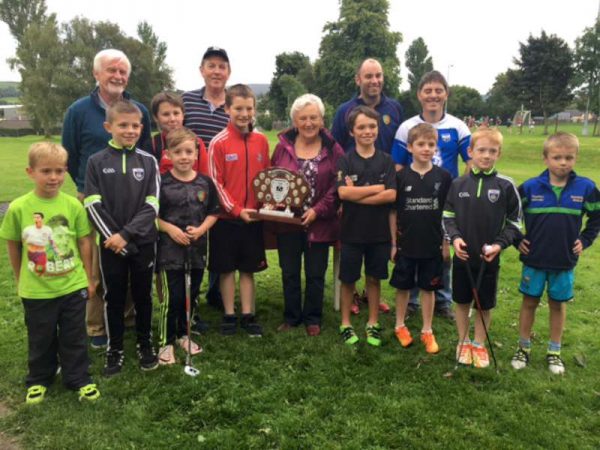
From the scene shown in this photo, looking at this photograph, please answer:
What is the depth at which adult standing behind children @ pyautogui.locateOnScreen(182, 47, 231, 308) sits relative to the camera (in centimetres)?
527

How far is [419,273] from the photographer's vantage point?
4.92m

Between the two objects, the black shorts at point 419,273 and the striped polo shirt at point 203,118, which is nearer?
the black shorts at point 419,273

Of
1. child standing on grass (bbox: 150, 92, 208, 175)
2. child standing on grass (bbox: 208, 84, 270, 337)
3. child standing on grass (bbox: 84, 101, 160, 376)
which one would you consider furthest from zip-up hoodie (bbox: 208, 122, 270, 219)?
child standing on grass (bbox: 84, 101, 160, 376)

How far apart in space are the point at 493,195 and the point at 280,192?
1.96m

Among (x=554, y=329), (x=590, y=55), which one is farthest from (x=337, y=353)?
(x=590, y=55)

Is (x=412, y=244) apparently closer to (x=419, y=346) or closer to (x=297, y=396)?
(x=419, y=346)

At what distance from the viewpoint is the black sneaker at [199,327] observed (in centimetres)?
526

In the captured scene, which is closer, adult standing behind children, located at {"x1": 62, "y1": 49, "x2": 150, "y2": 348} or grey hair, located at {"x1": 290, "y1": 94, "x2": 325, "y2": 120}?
adult standing behind children, located at {"x1": 62, "y1": 49, "x2": 150, "y2": 348}

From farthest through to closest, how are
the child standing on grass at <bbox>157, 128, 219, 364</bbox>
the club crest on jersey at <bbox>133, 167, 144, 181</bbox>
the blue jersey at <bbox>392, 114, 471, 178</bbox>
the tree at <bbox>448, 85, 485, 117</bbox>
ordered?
the tree at <bbox>448, 85, 485, 117</bbox>
the blue jersey at <bbox>392, 114, 471, 178</bbox>
the child standing on grass at <bbox>157, 128, 219, 364</bbox>
the club crest on jersey at <bbox>133, 167, 144, 181</bbox>

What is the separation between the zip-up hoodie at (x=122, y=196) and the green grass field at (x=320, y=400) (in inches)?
50.8

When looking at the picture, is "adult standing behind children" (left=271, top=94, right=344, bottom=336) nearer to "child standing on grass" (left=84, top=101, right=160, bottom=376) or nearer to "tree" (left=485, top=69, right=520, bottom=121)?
"child standing on grass" (left=84, top=101, right=160, bottom=376)

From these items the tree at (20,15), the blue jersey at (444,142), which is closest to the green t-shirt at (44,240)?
the blue jersey at (444,142)

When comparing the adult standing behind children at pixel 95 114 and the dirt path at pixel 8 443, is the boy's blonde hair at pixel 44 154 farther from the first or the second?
the dirt path at pixel 8 443

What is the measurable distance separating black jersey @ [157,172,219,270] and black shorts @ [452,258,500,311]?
2.44 metres
